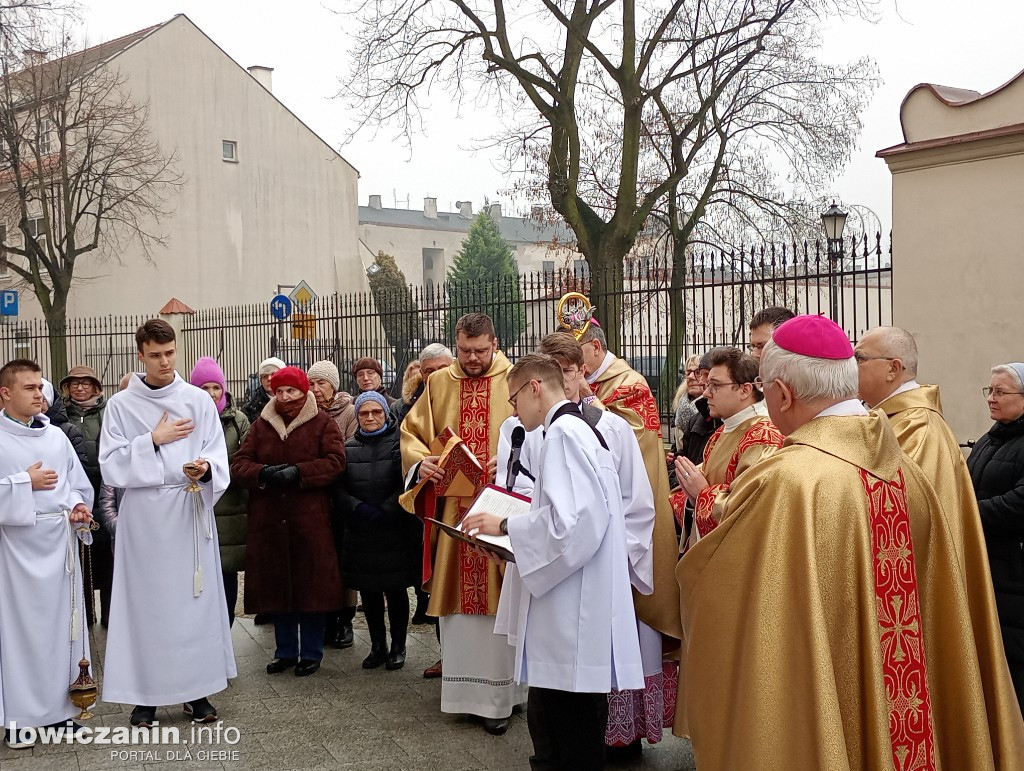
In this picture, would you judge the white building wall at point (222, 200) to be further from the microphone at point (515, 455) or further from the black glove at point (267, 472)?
the microphone at point (515, 455)

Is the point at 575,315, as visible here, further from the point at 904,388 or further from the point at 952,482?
the point at 952,482

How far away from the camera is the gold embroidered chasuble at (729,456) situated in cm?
383

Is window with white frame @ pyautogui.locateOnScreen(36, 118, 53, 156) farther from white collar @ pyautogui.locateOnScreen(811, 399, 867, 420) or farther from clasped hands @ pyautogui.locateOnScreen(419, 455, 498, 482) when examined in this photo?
white collar @ pyautogui.locateOnScreen(811, 399, 867, 420)

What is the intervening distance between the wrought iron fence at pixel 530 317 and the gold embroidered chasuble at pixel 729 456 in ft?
15.8

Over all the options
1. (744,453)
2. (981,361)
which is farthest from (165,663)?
(981,361)

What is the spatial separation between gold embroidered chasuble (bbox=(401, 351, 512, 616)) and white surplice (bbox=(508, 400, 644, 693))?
5.20ft

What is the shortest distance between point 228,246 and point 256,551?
26.5 meters

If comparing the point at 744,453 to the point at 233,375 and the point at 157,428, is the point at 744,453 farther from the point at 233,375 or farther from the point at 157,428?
the point at 233,375

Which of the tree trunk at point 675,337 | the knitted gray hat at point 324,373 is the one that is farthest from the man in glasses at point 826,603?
the tree trunk at point 675,337

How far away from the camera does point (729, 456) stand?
4.40 meters

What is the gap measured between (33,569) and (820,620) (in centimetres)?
417

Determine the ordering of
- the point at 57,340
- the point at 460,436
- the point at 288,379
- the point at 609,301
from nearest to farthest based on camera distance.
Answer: the point at 460,436, the point at 288,379, the point at 609,301, the point at 57,340

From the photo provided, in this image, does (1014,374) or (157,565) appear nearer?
(1014,374)

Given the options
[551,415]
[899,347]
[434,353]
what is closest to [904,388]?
[899,347]
